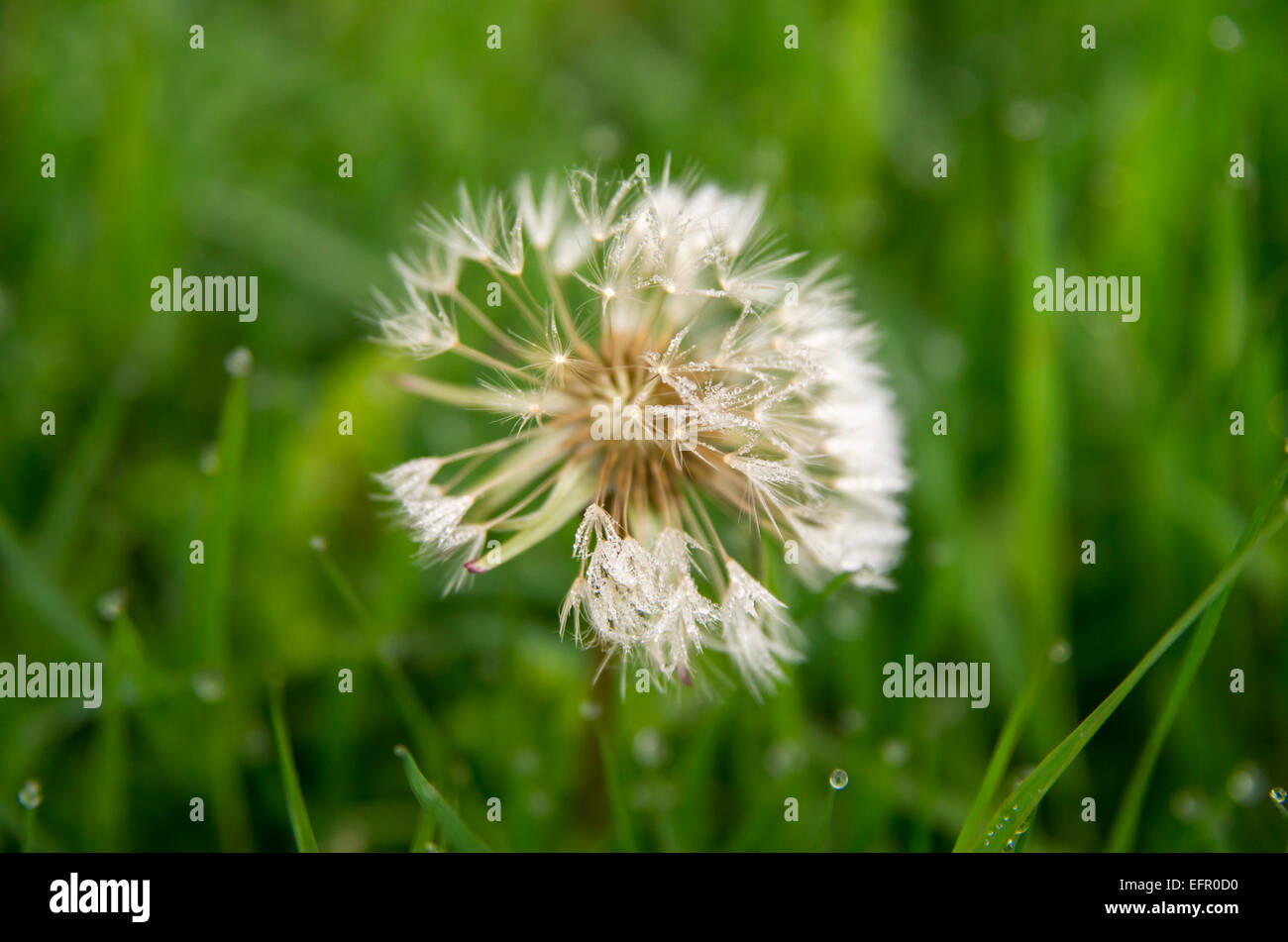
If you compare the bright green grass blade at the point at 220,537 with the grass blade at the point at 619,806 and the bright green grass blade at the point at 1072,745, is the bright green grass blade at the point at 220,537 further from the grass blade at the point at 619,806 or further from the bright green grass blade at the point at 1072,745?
the bright green grass blade at the point at 1072,745

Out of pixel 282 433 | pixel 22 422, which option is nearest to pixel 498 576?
pixel 282 433

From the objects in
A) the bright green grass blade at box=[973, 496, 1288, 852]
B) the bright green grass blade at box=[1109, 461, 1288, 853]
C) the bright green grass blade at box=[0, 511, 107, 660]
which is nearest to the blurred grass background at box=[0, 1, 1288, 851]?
the bright green grass blade at box=[0, 511, 107, 660]

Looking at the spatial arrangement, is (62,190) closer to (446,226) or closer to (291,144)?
(291,144)

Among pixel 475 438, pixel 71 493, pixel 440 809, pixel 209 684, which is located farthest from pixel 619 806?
pixel 71 493

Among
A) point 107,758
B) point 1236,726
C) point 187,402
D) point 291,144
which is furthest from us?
point 291,144

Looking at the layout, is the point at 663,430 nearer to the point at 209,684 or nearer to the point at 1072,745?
the point at 1072,745

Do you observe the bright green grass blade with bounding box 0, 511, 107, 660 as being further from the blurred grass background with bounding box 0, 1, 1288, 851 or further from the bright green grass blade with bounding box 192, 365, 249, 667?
the bright green grass blade with bounding box 192, 365, 249, 667

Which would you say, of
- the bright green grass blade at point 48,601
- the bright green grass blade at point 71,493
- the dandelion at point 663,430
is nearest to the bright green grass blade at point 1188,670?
the dandelion at point 663,430
